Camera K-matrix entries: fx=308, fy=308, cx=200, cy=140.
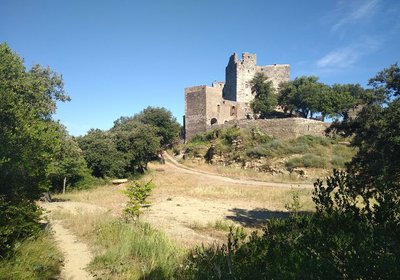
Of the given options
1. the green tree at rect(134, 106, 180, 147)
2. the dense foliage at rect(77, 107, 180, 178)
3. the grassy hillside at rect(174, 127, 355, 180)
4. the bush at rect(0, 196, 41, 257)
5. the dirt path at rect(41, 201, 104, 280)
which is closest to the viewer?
the bush at rect(0, 196, 41, 257)

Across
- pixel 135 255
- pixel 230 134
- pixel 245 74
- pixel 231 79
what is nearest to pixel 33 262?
pixel 135 255

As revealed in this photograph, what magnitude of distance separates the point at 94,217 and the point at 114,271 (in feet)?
20.3

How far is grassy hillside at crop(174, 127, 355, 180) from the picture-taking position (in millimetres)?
31109

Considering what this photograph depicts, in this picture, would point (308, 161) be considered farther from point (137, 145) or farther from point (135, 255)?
point (135, 255)

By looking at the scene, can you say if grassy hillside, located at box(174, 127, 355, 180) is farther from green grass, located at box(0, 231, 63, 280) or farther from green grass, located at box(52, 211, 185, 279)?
green grass, located at box(0, 231, 63, 280)

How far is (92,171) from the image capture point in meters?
30.4

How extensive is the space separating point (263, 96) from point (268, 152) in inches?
771

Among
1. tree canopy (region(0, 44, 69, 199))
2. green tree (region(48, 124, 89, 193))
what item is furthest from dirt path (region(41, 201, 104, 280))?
Answer: green tree (region(48, 124, 89, 193))

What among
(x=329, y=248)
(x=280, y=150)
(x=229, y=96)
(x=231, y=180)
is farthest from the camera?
(x=229, y=96)

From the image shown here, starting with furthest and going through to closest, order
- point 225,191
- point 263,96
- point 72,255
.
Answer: point 263,96 < point 225,191 < point 72,255

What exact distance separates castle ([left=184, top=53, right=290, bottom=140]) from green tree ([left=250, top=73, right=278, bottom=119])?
1536mm

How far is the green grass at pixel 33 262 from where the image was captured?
692 centimetres

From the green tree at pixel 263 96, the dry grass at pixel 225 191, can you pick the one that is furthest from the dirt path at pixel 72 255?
the green tree at pixel 263 96

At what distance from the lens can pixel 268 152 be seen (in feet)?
113
